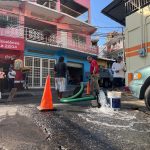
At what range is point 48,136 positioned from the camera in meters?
4.36

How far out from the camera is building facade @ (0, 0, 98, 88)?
2155 cm

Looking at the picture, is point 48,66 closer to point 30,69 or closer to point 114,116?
point 30,69

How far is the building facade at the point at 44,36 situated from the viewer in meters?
21.5

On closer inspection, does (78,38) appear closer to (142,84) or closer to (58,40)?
(58,40)

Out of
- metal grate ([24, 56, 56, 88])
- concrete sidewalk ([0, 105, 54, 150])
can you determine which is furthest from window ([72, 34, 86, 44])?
concrete sidewalk ([0, 105, 54, 150])

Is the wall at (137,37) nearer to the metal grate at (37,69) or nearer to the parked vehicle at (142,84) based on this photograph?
the parked vehicle at (142,84)

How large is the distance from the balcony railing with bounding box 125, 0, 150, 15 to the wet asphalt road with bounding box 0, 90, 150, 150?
581 centimetres

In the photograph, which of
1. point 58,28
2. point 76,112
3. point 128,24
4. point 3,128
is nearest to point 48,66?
point 58,28

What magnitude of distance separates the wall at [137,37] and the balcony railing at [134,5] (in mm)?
252

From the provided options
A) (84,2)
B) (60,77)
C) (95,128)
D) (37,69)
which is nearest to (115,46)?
(84,2)

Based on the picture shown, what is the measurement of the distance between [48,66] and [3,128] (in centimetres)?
2017

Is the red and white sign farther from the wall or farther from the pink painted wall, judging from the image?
the wall

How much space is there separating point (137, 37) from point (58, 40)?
14627mm

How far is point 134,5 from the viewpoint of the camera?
11992 millimetres
